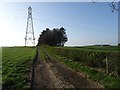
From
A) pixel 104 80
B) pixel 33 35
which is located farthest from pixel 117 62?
pixel 33 35

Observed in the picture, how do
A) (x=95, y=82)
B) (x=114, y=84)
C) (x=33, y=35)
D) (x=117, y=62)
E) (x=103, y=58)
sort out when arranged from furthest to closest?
(x=33, y=35), (x=103, y=58), (x=117, y=62), (x=95, y=82), (x=114, y=84)

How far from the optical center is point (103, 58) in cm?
1942

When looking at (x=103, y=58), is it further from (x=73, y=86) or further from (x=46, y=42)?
(x=46, y=42)

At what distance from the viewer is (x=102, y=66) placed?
786 inches

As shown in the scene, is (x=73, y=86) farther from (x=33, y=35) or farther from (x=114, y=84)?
(x=33, y=35)

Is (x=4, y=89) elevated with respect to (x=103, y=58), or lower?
lower

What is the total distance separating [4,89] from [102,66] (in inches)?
394

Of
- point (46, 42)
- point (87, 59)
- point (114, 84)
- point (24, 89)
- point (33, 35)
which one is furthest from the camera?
point (46, 42)

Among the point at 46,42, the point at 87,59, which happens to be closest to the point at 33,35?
the point at 46,42

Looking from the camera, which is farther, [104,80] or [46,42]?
[46,42]

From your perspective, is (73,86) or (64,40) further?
(64,40)

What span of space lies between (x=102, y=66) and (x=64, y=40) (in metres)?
113

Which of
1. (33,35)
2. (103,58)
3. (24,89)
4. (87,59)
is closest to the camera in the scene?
(24,89)

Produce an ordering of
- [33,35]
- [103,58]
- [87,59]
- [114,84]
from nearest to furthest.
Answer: [114,84] < [103,58] < [87,59] < [33,35]
